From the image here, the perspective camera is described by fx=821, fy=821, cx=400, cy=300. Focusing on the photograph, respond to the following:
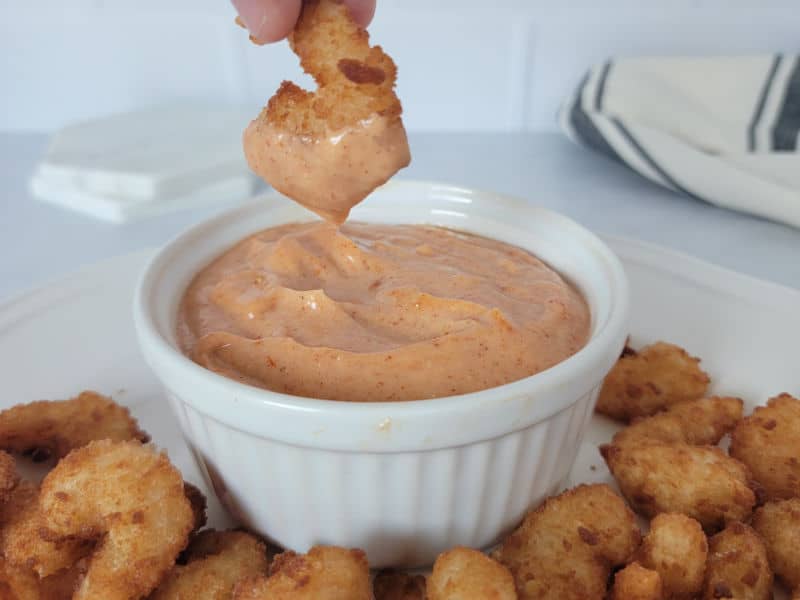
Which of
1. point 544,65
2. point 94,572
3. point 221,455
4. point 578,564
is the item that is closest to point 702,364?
point 578,564

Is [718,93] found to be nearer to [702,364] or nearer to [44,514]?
[702,364]

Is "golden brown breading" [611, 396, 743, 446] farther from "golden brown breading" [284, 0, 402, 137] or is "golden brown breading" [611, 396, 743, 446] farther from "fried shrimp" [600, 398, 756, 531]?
"golden brown breading" [284, 0, 402, 137]

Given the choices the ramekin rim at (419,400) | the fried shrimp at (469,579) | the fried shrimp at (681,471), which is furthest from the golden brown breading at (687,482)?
the fried shrimp at (469,579)

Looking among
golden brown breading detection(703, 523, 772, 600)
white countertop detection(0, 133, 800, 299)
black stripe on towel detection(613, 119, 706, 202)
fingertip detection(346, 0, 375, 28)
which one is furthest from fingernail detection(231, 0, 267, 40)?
black stripe on towel detection(613, 119, 706, 202)

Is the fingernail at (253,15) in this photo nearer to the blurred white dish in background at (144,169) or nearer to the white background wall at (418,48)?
the blurred white dish in background at (144,169)

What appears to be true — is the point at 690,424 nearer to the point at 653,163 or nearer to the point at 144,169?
the point at 653,163

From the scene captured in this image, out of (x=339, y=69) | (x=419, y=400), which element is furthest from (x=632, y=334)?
(x=339, y=69)
